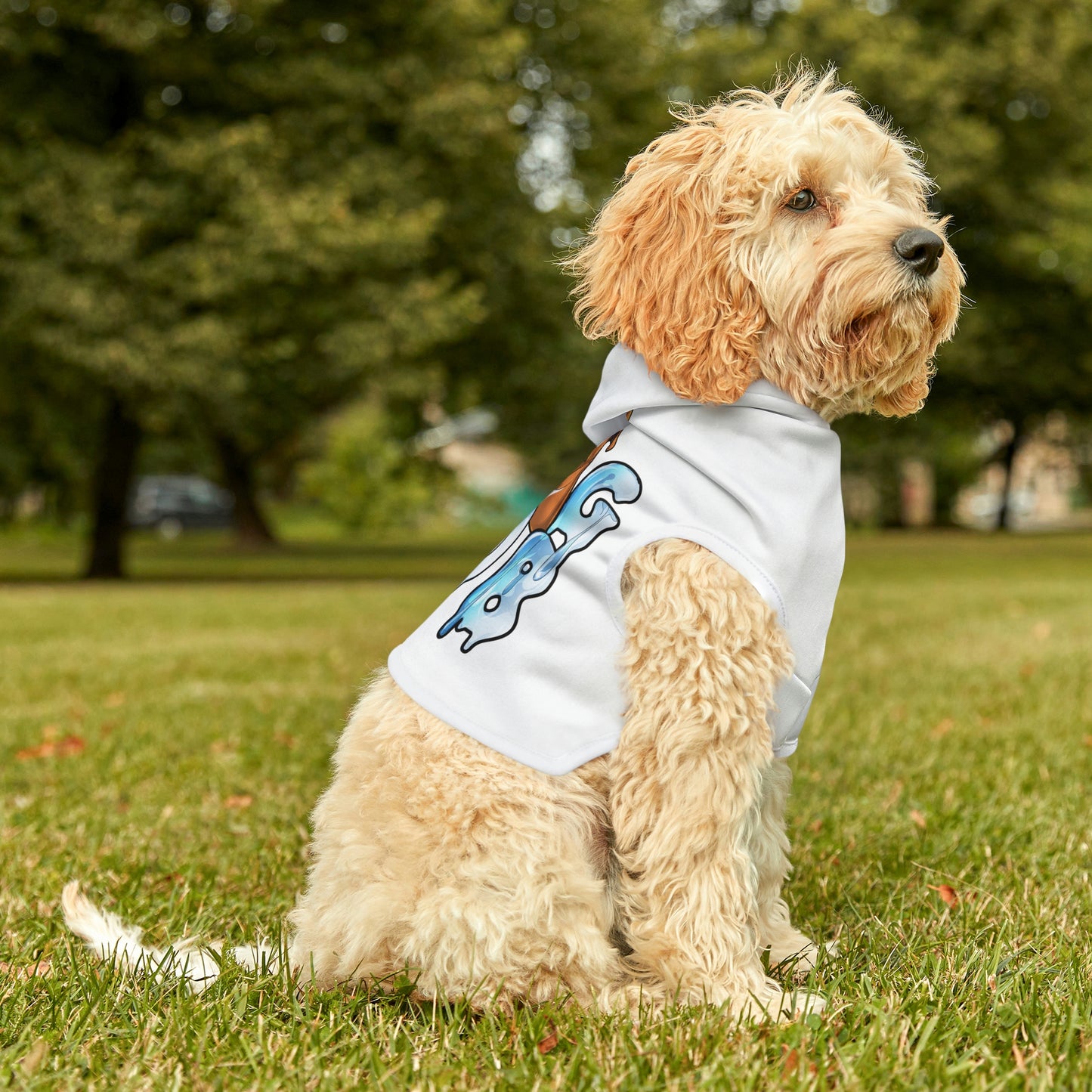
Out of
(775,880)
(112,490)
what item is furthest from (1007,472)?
(775,880)

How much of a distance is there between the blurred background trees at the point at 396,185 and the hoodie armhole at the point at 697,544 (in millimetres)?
13655

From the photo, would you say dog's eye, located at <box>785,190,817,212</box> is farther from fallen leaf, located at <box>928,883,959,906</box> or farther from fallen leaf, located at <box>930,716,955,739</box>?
fallen leaf, located at <box>930,716,955,739</box>

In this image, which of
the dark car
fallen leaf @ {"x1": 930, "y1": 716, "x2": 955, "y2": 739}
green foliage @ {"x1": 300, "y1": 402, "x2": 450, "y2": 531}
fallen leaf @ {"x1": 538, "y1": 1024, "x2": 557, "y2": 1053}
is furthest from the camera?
the dark car

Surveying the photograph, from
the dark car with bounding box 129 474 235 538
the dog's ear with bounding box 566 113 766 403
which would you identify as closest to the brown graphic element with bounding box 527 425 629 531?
the dog's ear with bounding box 566 113 766 403

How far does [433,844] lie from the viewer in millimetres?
2682

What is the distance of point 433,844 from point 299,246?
14.0m

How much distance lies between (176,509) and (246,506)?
1702cm

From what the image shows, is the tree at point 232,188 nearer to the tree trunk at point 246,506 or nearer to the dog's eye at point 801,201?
the dog's eye at point 801,201

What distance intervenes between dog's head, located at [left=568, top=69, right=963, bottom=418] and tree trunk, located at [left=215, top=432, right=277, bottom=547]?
30099 mm

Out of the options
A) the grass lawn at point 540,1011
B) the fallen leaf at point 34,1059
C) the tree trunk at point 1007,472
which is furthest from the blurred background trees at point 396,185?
the fallen leaf at point 34,1059

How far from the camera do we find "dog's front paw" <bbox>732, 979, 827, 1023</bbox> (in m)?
2.66

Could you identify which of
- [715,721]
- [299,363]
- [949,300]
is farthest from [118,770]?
[299,363]

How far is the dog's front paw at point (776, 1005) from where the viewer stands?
266 centimetres

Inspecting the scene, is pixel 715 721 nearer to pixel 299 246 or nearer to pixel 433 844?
pixel 433 844
